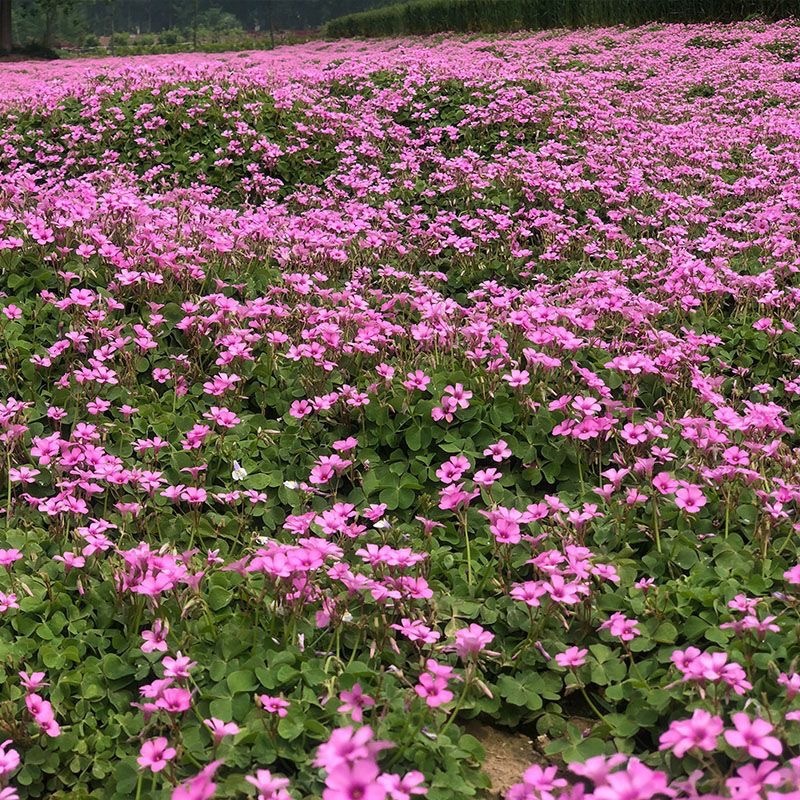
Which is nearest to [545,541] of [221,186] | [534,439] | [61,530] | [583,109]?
[534,439]

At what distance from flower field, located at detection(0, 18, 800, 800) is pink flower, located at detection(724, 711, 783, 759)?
1 cm

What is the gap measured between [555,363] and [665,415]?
72cm

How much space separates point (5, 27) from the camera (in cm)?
4259

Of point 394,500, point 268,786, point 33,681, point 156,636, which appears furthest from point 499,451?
point 33,681

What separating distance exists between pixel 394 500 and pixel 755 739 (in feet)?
6.47

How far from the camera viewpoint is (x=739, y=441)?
3.86 m

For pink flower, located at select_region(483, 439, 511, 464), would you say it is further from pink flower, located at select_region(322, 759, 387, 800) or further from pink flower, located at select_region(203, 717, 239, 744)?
pink flower, located at select_region(322, 759, 387, 800)

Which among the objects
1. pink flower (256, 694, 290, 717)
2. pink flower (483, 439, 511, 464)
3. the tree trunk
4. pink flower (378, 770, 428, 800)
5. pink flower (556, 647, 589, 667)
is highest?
the tree trunk

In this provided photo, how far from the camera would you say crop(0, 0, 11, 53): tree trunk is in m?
42.0

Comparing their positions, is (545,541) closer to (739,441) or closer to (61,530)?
(739,441)

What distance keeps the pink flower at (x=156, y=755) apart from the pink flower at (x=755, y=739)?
151 centimetres

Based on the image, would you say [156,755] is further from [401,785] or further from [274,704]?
[401,785]

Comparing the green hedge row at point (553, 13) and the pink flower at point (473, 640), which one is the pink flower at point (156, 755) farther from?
the green hedge row at point (553, 13)

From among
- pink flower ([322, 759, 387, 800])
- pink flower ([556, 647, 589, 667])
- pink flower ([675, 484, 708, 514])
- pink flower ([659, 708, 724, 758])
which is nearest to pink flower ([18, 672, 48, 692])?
pink flower ([322, 759, 387, 800])
